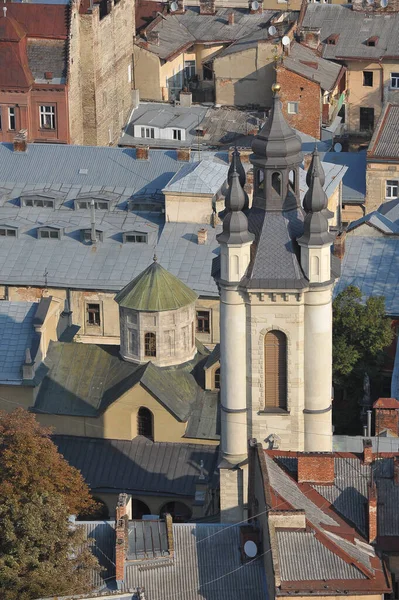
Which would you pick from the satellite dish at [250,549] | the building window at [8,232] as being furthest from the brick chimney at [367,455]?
the building window at [8,232]

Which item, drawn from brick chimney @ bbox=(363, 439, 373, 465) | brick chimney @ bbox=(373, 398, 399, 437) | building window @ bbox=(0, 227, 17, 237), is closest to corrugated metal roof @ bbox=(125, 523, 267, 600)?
brick chimney @ bbox=(363, 439, 373, 465)

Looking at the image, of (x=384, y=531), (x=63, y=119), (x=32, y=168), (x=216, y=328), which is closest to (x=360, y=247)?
(x=216, y=328)

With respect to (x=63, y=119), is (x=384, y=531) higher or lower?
higher

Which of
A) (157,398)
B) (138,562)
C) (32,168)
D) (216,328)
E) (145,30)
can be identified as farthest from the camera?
(145,30)

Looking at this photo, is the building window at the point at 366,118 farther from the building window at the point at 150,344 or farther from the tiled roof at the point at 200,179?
the building window at the point at 150,344

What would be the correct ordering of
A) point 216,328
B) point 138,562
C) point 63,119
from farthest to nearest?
1. point 63,119
2. point 216,328
3. point 138,562

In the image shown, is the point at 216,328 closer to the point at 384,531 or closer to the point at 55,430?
the point at 55,430
